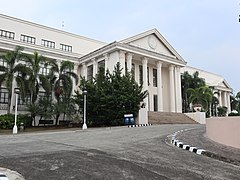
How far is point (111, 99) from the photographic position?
2378cm

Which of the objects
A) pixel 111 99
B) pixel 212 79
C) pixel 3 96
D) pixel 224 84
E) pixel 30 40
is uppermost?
pixel 30 40

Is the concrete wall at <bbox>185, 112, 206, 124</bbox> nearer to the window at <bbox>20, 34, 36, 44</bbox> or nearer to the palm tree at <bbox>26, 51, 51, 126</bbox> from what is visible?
the palm tree at <bbox>26, 51, 51, 126</bbox>

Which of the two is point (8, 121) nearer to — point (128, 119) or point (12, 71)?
point (12, 71)

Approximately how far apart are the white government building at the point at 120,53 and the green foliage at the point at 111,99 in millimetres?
5775

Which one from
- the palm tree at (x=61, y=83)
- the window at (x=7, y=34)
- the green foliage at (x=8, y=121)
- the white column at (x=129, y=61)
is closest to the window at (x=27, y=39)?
the window at (x=7, y=34)

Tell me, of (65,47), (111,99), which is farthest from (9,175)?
(65,47)

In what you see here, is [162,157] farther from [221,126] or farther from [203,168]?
[221,126]

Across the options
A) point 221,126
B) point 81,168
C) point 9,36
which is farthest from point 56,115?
point 81,168

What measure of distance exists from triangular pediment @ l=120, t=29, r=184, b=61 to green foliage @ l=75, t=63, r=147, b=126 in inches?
334

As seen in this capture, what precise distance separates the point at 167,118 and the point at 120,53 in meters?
9.32

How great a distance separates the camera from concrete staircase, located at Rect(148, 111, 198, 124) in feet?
87.8

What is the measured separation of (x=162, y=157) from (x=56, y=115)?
21753 millimetres

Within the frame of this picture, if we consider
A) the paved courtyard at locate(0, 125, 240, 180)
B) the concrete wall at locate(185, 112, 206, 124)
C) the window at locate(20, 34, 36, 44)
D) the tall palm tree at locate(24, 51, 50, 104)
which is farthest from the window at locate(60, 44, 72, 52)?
the paved courtyard at locate(0, 125, 240, 180)

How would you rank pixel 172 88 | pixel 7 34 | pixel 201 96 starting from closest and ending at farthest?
pixel 7 34, pixel 172 88, pixel 201 96
